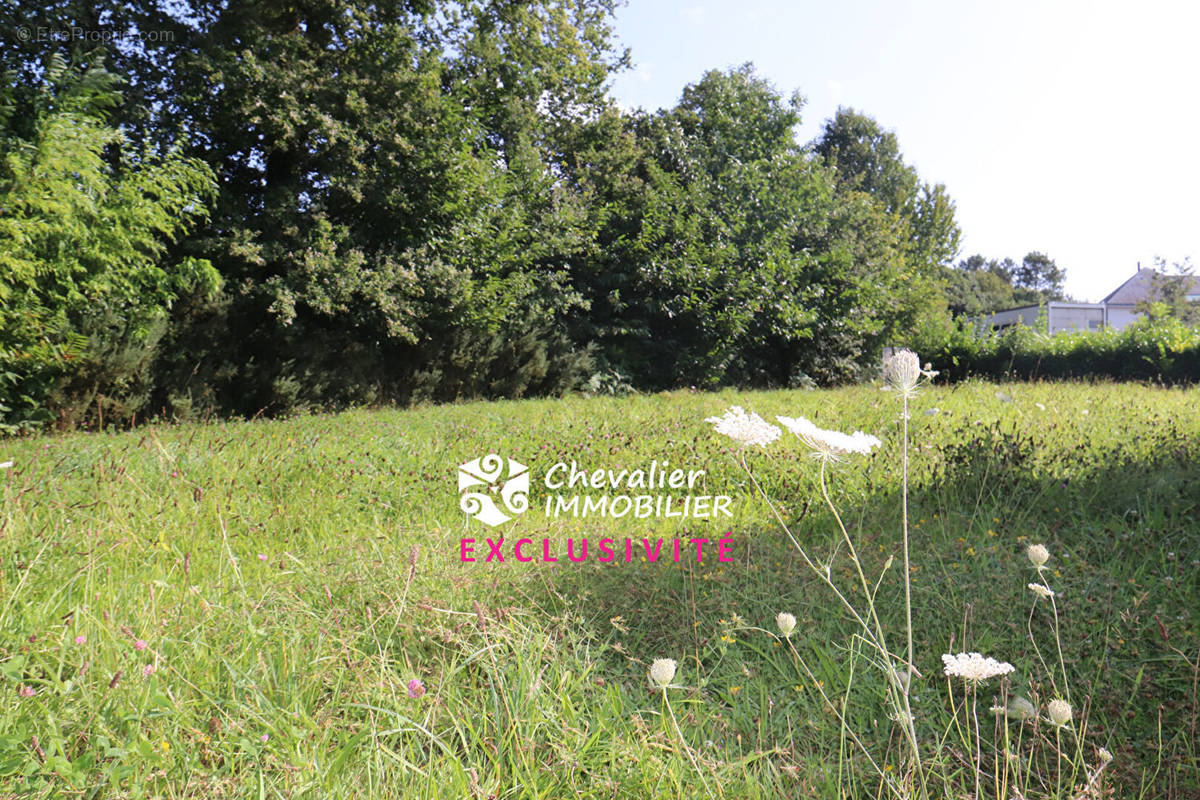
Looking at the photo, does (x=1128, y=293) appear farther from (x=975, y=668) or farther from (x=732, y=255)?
(x=975, y=668)

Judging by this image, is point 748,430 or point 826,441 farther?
point 748,430

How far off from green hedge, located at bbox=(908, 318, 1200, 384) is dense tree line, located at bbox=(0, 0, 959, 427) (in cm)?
169

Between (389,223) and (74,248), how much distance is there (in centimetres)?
486

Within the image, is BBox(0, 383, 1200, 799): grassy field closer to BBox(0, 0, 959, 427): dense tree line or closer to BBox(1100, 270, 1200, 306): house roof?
BBox(0, 0, 959, 427): dense tree line

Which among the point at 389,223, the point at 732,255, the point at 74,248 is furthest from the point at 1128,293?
the point at 74,248

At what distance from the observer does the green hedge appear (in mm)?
12680

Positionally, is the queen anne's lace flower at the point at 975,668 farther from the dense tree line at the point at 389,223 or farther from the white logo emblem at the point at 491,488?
the dense tree line at the point at 389,223

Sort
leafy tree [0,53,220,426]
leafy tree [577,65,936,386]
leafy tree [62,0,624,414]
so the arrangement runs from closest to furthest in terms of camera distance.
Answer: leafy tree [0,53,220,426], leafy tree [62,0,624,414], leafy tree [577,65,936,386]

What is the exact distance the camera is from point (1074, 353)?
46.6 ft

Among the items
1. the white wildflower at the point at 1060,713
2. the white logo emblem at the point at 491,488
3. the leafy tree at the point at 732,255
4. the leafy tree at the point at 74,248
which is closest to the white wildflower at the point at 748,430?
the white wildflower at the point at 1060,713

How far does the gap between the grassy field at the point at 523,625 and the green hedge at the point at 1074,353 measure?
27.3 feet

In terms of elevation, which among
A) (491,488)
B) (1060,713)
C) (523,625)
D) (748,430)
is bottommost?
(491,488)

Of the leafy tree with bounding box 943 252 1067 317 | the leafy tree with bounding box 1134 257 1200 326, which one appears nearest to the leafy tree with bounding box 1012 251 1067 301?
the leafy tree with bounding box 943 252 1067 317

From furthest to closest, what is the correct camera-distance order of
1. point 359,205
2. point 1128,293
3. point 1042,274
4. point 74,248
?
point 1042,274 → point 1128,293 → point 359,205 → point 74,248
